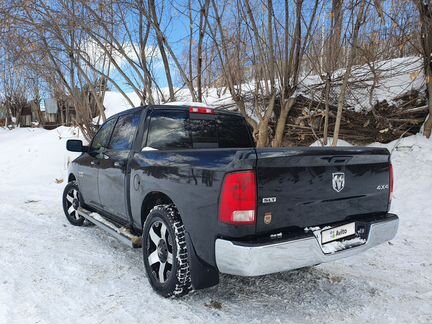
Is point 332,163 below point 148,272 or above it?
above

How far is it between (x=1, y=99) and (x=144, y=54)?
37241 millimetres

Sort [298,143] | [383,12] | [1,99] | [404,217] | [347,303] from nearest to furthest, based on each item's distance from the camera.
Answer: [347,303] < [404,217] < [383,12] < [298,143] < [1,99]

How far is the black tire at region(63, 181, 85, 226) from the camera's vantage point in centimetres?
607

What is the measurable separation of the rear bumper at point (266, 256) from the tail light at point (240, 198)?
18 cm

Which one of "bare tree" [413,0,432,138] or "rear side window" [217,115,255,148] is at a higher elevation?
"bare tree" [413,0,432,138]

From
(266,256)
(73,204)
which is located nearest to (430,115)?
(266,256)

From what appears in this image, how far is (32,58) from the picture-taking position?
39.3 ft

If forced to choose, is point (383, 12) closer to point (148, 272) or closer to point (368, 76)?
point (368, 76)

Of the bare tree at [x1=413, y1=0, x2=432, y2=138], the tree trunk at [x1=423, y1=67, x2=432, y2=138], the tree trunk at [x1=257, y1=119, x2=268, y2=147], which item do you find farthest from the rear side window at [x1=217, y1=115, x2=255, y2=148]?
the tree trunk at [x1=423, y1=67, x2=432, y2=138]

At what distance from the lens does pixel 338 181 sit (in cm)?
309

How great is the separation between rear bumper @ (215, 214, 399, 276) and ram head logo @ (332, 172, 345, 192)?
0.52 metres

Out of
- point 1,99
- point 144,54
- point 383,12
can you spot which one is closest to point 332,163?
point 383,12

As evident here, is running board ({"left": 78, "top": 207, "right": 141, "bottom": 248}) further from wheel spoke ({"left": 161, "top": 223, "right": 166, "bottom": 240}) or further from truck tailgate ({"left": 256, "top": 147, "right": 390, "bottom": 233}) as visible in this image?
→ truck tailgate ({"left": 256, "top": 147, "right": 390, "bottom": 233})

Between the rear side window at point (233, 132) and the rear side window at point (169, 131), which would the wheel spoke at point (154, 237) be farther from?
the rear side window at point (233, 132)
